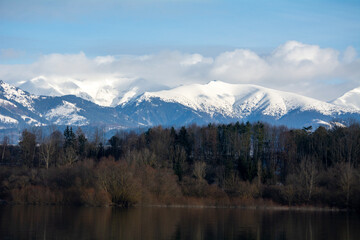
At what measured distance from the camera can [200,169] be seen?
345 feet

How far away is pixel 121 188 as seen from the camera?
91312mm

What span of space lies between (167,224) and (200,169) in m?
37.7

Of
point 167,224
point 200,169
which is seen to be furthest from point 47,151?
point 167,224

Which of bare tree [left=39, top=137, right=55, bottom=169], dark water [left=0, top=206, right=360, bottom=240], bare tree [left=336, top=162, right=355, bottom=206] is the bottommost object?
dark water [left=0, top=206, right=360, bottom=240]

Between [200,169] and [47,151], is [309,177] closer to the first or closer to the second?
[200,169]

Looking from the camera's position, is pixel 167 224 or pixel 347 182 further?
pixel 347 182

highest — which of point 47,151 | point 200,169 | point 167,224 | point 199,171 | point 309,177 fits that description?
point 47,151

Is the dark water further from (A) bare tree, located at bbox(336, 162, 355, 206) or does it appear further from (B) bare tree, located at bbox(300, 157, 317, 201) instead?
(B) bare tree, located at bbox(300, 157, 317, 201)

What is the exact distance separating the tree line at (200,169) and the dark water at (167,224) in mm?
6156

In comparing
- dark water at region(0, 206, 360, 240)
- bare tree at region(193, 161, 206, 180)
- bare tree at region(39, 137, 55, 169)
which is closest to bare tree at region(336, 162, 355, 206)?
dark water at region(0, 206, 360, 240)

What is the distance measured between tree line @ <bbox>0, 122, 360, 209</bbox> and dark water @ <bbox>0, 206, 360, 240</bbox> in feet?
20.2

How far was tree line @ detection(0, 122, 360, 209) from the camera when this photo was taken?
92.4m

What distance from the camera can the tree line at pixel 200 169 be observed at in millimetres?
92375

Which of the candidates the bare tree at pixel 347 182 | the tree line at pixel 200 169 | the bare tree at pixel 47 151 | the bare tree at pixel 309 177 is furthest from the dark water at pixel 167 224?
the bare tree at pixel 47 151
